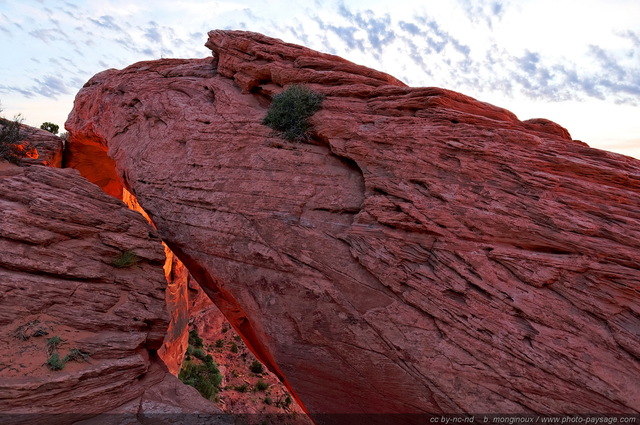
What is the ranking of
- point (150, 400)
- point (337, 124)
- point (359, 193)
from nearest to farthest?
1. point (150, 400)
2. point (359, 193)
3. point (337, 124)

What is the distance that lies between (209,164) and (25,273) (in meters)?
6.04

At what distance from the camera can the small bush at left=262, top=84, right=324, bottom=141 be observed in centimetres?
1281

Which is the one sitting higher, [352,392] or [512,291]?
[512,291]

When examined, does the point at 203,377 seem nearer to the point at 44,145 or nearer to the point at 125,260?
the point at 125,260

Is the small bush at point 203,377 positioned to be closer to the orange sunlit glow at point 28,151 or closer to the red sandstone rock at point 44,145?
the orange sunlit glow at point 28,151

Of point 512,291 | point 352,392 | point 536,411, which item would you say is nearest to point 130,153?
point 352,392

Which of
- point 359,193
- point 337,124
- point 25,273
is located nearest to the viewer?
point 25,273

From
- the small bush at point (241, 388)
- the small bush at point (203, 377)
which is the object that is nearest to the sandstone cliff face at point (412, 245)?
the small bush at point (203, 377)

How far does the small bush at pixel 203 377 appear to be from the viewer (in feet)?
67.6

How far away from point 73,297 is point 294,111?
8.27m

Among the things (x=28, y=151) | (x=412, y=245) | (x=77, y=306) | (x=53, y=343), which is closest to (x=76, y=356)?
(x=53, y=343)

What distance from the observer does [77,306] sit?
10.2 metres

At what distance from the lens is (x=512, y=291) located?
879 cm

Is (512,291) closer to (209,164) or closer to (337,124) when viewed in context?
(337,124)
